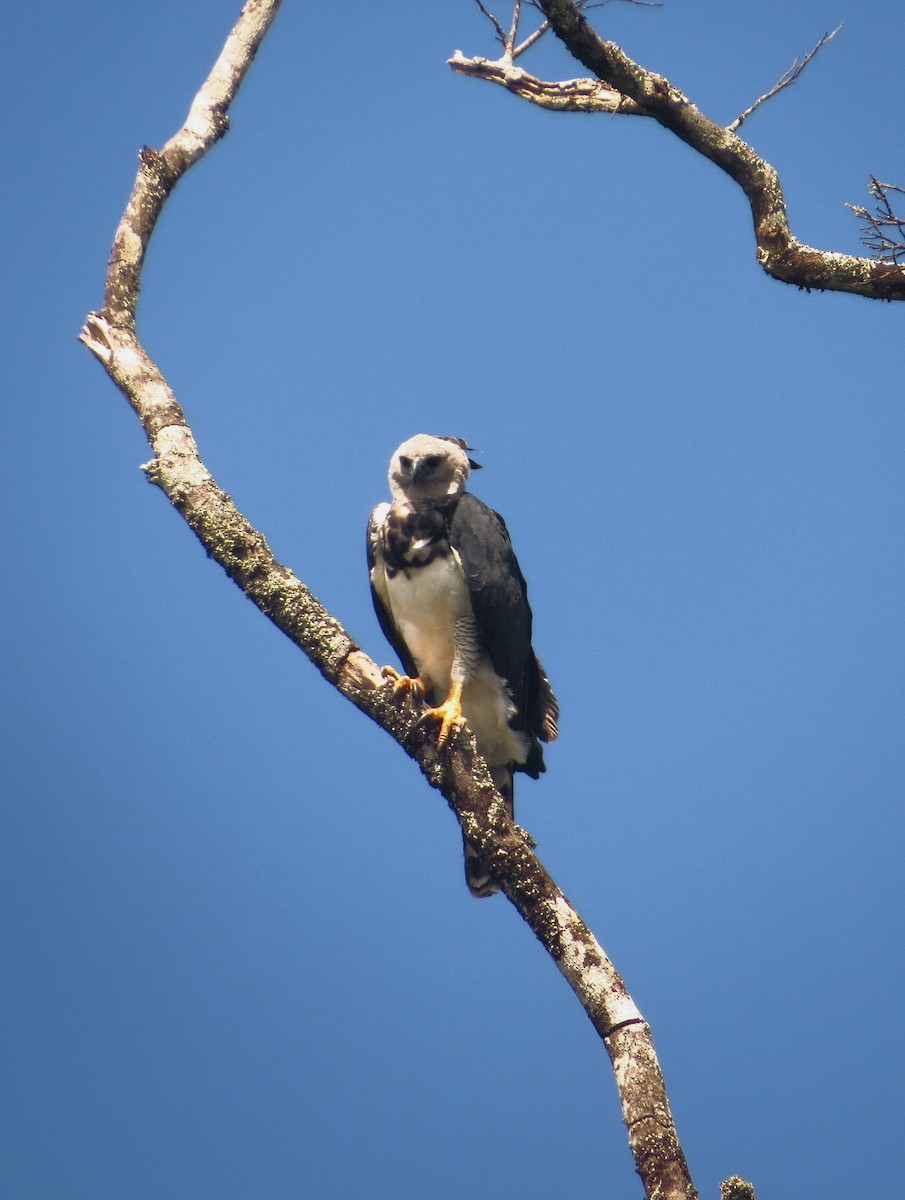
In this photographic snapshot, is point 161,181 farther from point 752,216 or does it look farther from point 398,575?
point 752,216

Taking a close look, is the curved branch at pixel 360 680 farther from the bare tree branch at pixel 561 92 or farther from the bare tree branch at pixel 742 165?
the bare tree branch at pixel 742 165

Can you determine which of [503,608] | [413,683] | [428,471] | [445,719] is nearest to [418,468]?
[428,471]

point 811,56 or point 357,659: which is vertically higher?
point 811,56

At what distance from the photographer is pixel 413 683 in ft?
14.0

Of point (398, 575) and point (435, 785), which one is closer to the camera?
point (435, 785)

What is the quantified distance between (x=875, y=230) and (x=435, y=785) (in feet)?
6.30

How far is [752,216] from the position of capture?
3.26 metres

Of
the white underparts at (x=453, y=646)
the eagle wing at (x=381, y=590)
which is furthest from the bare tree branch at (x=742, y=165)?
the eagle wing at (x=381, y=590)

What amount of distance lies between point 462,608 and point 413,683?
0.35m

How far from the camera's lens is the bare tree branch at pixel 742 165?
10.1 ft

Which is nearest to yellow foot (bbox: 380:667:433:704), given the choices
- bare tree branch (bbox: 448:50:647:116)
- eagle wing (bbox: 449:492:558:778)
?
eagle wing (bbox: 449:492:558:778)

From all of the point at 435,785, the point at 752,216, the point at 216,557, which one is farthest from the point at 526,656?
the point at 752,216

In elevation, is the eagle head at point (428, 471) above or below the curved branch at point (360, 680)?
above

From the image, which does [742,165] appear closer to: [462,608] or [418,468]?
[418,468]
